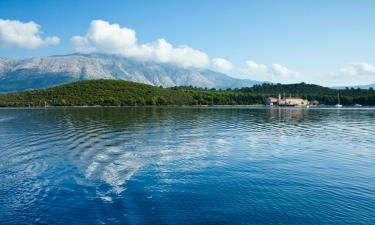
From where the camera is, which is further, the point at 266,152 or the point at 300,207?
the point at 266,152

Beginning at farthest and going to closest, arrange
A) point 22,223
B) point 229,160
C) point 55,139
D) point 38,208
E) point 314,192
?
point 55,139 < point 229,160 < point 314,192 < point 38,208 < point 22,223

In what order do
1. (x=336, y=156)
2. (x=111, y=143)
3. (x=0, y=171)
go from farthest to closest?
1. (x=111, y=143)
2. (x=336, y=156)
3. (x=0, y=171)

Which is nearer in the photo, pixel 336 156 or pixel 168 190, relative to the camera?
pixel 168 190

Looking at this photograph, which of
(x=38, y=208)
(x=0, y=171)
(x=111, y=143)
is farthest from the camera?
(x=111, y=143)

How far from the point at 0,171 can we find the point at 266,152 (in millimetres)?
27952

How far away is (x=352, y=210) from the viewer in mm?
20641

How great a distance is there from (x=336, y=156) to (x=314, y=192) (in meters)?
15.9

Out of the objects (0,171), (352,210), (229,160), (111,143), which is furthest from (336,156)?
(0,171)

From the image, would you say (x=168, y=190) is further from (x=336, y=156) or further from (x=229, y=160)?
(x=336, y=156)

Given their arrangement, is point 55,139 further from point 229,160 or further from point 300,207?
point 300,207

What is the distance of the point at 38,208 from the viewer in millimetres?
20391

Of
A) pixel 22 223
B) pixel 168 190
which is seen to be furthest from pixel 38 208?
pixel 168 190

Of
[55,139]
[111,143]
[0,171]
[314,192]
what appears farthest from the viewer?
[55,139]

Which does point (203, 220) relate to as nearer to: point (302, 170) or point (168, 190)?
point (168, 190)
